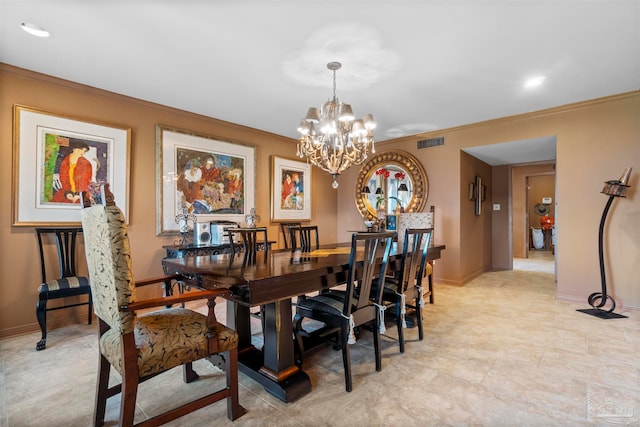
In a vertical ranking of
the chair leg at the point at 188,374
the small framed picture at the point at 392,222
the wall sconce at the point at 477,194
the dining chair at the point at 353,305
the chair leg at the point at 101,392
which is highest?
the wall sconce at the point at 477,194

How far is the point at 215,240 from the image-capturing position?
12.6ft

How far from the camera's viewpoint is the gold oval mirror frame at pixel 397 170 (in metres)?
5.13

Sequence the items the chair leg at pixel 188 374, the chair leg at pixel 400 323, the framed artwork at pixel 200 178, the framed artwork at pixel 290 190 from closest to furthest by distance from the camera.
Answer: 1. the chair leg at pixel 188 374
2. the chair leg at pixel 400 323
3. the framed artwork at pixel 200 178
4. the framed artwork at pixel 290 190

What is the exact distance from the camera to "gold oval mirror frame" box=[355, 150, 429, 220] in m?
5.13

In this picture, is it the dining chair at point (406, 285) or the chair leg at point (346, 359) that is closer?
the chair leg at point (346, 359)

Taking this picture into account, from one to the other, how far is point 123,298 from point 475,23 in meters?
2.86

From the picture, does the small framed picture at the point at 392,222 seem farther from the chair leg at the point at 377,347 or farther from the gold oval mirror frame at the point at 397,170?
the chair leg at the point at 377,347

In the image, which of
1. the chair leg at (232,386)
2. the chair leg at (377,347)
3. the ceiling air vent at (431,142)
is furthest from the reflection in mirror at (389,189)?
the chair leg at (232,386)

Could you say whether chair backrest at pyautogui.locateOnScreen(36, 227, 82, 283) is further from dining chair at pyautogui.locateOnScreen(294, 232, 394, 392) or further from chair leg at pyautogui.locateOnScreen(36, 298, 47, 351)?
dining chair at pyautogui.locateOnScreen(294, 232, 394, 392)

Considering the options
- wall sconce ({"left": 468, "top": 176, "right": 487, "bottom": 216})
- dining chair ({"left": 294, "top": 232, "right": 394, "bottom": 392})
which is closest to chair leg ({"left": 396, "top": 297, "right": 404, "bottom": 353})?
dining chair ({"left": 294, "top": 232, "right": 394, "bottom": 392})

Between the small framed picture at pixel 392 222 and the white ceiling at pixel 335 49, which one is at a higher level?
the white ceiling at pixel 335 49

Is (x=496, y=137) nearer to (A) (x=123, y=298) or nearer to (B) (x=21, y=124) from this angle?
(A) (x=123, y=298)

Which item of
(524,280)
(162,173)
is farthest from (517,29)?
(524,280)

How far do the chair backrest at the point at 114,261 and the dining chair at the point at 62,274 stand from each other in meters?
1.72
